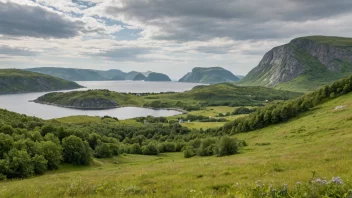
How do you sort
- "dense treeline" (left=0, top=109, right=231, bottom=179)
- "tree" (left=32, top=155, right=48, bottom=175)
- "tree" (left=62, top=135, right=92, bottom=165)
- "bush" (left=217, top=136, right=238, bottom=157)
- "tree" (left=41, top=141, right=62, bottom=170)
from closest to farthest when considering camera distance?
1. "dense treeline" (left=0, top=109, right=231, bottom=179)
2. "tree" (left=32, top=155, right=48, bottom=175)
3. "bush" (left=217, top=136, right=238, bottom=157)
4. "tree" (left=41, top=141, right=62, bottom=170)
5. "tree" (left=62, top=135, right=92, bottom=165)

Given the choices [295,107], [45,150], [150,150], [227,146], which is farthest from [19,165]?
[295,107]

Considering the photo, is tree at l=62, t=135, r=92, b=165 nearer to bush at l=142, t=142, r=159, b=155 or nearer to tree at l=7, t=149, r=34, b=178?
tree at l=7, t=149, r=34, b=178

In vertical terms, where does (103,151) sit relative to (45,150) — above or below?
below

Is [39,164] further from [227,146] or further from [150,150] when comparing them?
[150,150]

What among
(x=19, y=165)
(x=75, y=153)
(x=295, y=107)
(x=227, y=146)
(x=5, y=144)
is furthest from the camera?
(x=295, y=107)

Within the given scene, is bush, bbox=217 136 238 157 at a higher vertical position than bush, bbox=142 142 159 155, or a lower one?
higher

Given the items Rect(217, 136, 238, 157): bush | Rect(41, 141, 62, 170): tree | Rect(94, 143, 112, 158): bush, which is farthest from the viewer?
Rect(94, 143, 112, 158): bush

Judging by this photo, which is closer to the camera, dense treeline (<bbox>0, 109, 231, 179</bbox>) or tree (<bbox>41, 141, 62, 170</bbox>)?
dense treeline (<bbox>0, 109, 231, 179</bbox>)

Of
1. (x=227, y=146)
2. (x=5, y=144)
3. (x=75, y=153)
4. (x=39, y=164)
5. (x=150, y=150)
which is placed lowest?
(x=150, y=150)

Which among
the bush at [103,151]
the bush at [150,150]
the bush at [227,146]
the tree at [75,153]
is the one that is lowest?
the bush at [150,150]

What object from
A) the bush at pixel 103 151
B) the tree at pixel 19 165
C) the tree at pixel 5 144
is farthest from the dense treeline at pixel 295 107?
the tree at pixel 5 144


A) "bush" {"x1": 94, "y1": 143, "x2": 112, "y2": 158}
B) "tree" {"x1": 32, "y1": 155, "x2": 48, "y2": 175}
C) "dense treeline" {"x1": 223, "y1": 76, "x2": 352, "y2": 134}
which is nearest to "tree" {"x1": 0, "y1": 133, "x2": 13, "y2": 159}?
"tree" {"x1": 32, "y1": 155, "x2": 48, "y2": 175}

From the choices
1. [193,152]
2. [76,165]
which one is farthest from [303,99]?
[76,165]

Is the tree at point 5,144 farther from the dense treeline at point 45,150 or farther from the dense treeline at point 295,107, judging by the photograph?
the dense treeline at point 295,107
